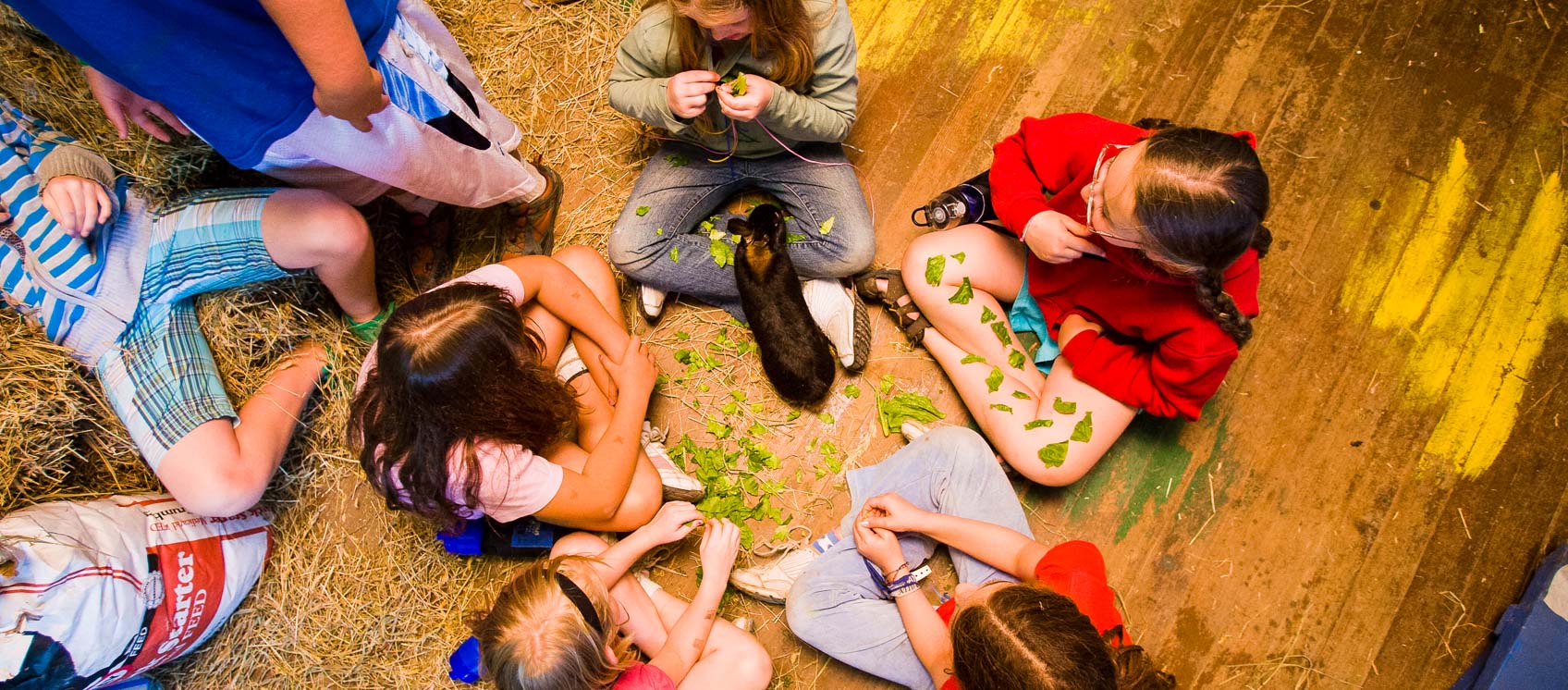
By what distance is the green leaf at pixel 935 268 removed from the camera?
2.61m

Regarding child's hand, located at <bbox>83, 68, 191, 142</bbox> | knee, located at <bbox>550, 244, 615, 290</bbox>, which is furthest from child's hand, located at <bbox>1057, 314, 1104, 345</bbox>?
child's hand, located at <bbox>83, 68, 191, 142</bbox>

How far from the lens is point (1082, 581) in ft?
7.19

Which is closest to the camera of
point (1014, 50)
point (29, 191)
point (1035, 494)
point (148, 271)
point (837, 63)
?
point (29, 191)

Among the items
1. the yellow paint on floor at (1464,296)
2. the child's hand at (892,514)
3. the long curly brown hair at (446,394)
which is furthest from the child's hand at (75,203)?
the yellow paint on floor at (1464,296)

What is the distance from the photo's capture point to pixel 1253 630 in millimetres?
2564

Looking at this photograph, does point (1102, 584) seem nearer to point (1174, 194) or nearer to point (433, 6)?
point (1174, 194)

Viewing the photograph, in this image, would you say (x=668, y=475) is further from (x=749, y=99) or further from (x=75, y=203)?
(x=75, y=203)

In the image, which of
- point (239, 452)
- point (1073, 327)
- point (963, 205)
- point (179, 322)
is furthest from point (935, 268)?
point (179, 322)

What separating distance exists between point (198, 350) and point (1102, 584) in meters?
2.62

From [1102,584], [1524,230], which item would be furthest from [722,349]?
[1524,230]

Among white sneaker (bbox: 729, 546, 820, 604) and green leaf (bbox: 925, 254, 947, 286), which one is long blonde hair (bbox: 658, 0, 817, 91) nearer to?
green leaf (bbox: 925, 254, 947, 286)

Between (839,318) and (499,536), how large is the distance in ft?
4.18

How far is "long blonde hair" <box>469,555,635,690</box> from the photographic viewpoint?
2000 millimetres

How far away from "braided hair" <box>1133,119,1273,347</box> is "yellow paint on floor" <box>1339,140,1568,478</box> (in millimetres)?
1126
